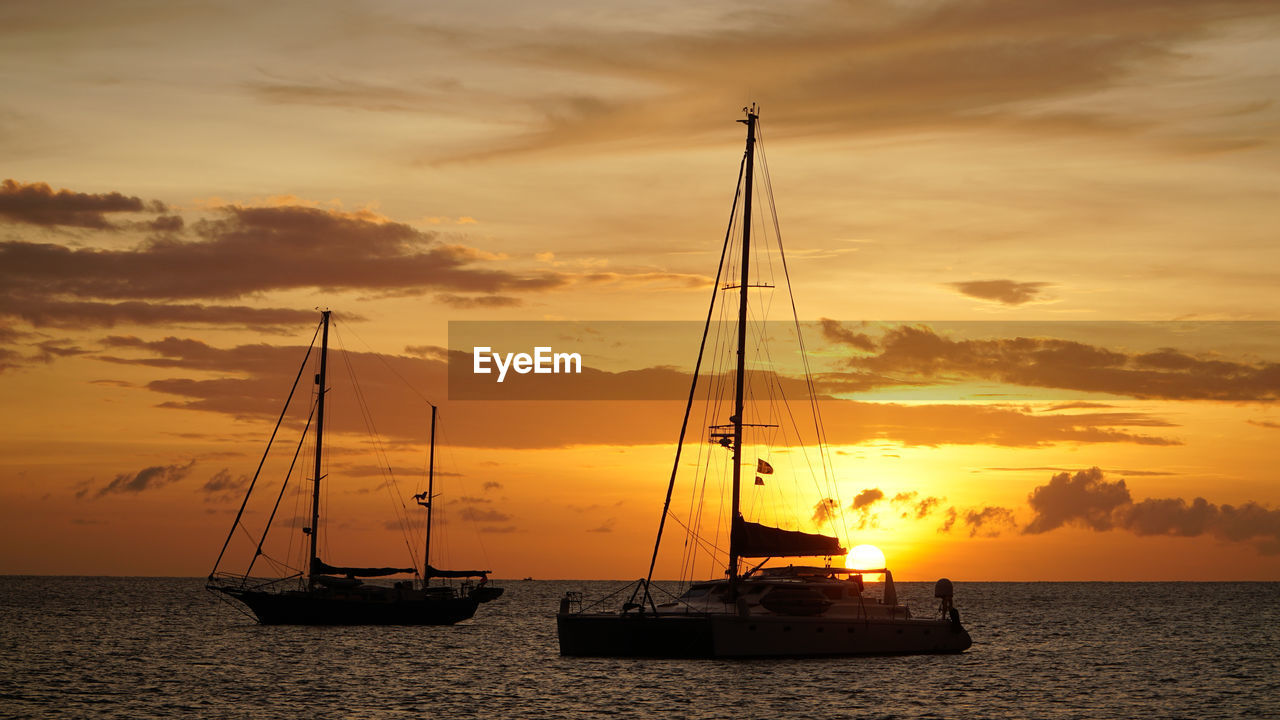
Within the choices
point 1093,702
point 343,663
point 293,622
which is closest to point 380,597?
point 293,622

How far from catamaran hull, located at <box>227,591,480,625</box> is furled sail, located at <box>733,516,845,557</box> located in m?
39.8

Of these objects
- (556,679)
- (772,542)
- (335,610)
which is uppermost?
(772,542)

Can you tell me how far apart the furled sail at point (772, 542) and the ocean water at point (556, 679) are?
557 centimetres

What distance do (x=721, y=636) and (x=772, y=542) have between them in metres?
4.96

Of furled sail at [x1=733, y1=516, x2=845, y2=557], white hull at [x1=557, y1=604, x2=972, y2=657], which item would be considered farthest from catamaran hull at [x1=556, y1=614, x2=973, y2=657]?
furled sail at [x1=733, y1=516, x2=845, y2=557]

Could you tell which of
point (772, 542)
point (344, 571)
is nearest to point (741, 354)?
point (772, 542)

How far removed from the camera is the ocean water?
169 ft

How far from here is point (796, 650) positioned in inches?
2228

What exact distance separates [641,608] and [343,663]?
2323 cm

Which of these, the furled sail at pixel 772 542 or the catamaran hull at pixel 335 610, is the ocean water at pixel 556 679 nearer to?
the catamaran hull at pixel 335 610

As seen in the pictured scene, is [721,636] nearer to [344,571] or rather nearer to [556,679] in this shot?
[556,679]

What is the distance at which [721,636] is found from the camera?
54.6 meters

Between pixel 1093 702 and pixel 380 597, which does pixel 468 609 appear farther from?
pixel 1093 702

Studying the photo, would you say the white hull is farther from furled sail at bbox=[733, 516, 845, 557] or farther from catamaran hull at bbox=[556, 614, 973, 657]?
furled sail at bbox=[733, 516, 845, 557]
